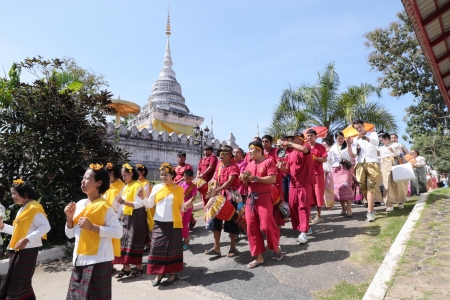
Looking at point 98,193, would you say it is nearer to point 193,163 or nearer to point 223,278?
point 223,278

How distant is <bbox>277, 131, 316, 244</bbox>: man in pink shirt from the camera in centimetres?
564

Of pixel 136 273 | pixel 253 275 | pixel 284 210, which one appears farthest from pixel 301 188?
pixel 136 273

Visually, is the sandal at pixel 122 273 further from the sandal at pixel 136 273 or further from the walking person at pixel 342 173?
the walking person at pixel 342 173

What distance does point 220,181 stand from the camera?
562 cm

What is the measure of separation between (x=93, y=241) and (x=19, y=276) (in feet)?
4.46

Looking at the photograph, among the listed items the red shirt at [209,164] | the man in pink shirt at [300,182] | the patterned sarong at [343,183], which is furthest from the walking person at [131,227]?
the patterned sarong at [343,183]

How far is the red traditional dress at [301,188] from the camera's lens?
18.6 feet

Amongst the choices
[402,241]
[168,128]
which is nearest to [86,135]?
[402,241]

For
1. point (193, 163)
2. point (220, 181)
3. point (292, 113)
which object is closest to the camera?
point (220, 181)

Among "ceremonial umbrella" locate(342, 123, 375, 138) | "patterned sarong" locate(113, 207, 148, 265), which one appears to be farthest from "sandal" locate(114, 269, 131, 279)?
"ceremonial umbrella" locate(342, 123, 375, 138)

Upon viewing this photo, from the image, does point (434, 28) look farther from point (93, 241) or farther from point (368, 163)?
point (93, 241)

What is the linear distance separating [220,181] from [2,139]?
480 cm

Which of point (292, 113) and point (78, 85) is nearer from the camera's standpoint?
point (78, 85)

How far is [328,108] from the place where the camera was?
1466 centimetres
